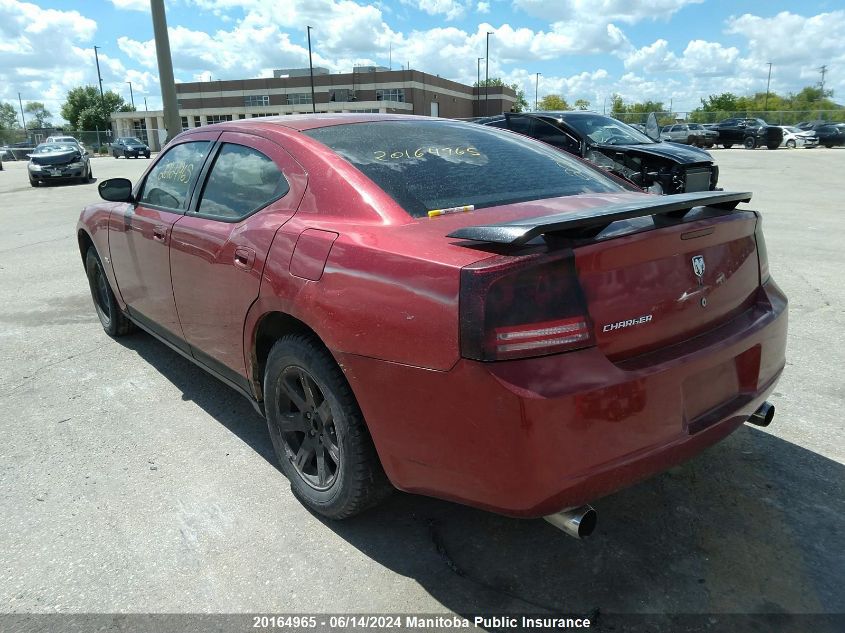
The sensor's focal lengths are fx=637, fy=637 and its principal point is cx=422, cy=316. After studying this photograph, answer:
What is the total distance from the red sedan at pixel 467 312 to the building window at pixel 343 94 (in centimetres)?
7315

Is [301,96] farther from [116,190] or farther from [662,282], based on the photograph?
[662,282]

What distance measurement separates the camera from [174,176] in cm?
381

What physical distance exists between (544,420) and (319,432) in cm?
113

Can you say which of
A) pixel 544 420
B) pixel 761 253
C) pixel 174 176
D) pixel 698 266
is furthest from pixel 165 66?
pixel 544 420

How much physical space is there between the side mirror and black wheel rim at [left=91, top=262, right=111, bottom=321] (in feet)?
3.41

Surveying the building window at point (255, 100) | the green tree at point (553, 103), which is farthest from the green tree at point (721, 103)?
the building window at point (255, 100)

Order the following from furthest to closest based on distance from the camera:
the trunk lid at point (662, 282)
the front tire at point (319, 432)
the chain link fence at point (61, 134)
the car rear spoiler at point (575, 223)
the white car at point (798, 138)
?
the chain link fence at point (61, 134) < the white car at point (798, 138) < the front tire at point (319, 432) < the trunk lid at point (662, 282) < the car rear spoiler at point (575, 223)

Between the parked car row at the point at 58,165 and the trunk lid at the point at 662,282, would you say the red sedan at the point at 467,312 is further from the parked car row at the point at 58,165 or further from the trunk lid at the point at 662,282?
the parked car row at the point at 58,165

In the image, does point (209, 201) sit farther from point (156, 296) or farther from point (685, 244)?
point (685, 244)

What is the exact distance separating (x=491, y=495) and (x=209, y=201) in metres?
2.19

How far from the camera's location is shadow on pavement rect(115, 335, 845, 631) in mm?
2207

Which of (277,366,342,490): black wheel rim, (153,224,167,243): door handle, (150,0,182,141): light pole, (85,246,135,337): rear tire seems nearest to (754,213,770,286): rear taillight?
(277,366,342,490): black wheel rim

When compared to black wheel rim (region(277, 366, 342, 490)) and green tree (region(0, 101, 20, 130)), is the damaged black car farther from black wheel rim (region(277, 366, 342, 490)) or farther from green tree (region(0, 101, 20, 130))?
green tree (region(0, 101, 20, 130))

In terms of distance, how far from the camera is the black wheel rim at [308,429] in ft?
8.43
